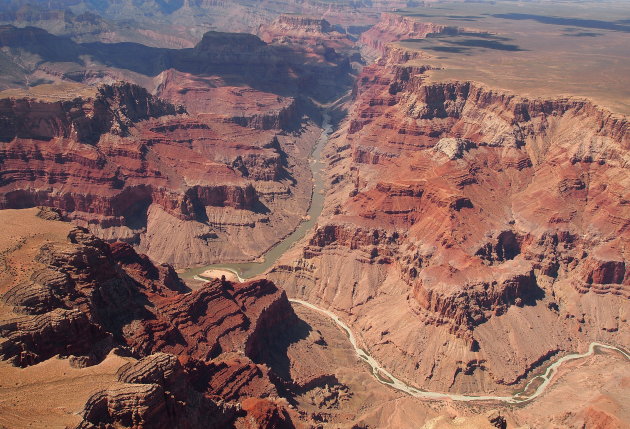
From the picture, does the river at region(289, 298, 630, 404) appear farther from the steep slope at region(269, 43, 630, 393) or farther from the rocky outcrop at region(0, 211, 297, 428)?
the rocky outcrop at region(0, 211, 297, 428)

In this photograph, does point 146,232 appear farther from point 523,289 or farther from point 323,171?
point 523,289

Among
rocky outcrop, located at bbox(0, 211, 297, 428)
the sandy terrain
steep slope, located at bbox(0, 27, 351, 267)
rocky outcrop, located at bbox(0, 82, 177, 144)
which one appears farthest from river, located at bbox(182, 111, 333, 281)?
the sandy terrain

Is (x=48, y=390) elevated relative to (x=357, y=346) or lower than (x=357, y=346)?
elevated

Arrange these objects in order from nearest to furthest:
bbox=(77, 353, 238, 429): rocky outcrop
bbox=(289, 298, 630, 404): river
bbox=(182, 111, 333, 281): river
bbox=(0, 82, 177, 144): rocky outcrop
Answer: bbox=(77, 353, 238, 429): rocky outcrop < bbox=(289, 298, 630, 404): river < bbox=(182, 111, 333, 281): river < bbox=(0, 82, 177, 144): rocky outcrop

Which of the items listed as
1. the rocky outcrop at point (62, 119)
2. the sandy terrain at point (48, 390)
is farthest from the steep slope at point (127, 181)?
the sandy terrain at point (48, 390)

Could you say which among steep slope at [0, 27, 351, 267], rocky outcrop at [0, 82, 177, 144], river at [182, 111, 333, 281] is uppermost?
rocky outcrop at [0, 82, 177, 144]

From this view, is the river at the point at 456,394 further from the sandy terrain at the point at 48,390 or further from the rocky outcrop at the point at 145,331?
the sandy terrain at the point at 48,390

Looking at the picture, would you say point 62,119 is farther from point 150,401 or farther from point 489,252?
point 150,401

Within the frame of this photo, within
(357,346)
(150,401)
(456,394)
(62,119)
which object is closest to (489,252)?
(456,394)

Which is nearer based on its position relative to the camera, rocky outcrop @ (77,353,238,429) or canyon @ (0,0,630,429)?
rocky outcrop @ (77,353,238,429)

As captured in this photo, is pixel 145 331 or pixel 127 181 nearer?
pixel 145 331
